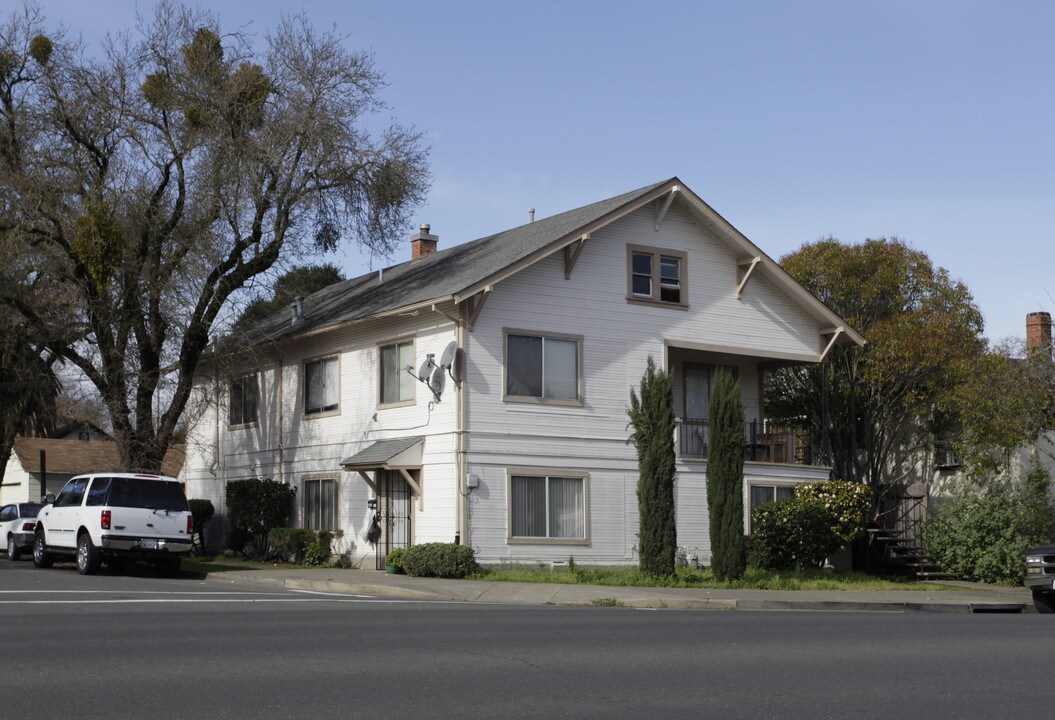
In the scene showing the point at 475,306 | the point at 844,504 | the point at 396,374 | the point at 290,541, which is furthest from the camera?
the point at 290,541

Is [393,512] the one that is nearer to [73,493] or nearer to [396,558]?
[396,558]

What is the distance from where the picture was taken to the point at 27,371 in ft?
109

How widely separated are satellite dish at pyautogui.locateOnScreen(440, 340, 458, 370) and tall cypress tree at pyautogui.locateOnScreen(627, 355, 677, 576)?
165 inches

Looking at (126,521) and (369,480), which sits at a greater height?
(369,480)

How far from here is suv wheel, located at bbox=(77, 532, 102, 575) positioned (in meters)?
24.3

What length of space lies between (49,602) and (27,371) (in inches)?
693

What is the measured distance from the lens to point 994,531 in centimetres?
2950

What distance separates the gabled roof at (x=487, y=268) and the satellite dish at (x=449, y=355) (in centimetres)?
98

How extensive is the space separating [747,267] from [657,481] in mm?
8884

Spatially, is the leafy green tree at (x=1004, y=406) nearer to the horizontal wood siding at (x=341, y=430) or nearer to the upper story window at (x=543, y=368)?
the upper story window at (x=543, y=368)

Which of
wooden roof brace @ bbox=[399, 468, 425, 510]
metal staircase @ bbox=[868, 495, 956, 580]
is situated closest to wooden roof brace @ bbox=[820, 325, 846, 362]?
metal staircase @ bbox=[868, 495, 956, 580]

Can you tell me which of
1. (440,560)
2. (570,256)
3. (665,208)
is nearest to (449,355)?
(570,256)

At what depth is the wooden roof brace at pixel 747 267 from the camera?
3091 cm

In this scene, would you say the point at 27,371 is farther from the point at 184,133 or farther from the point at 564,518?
the point at 564,518
